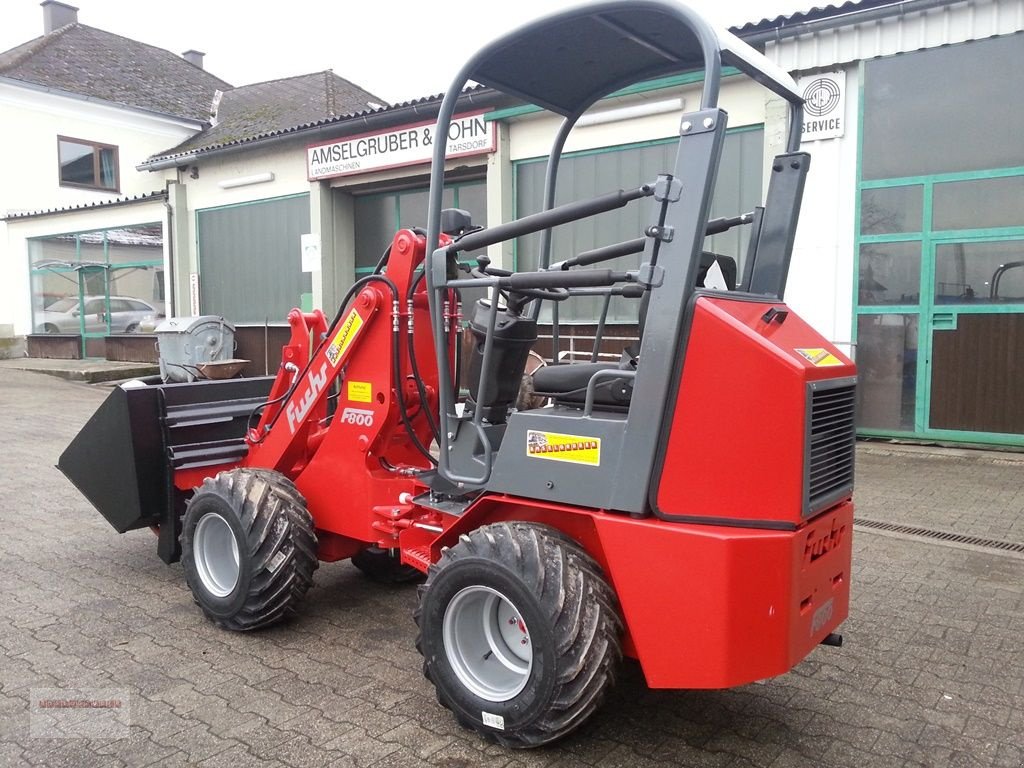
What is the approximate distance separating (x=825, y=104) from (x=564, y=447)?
7212 mm

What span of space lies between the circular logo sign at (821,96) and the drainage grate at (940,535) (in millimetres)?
4601

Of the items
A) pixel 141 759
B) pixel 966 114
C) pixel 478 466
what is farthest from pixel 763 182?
pixel 141 759

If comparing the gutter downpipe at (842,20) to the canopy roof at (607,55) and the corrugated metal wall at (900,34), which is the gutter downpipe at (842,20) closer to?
the corrugated metal wall at (900,34)

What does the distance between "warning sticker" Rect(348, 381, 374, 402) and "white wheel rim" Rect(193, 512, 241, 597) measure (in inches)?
33.9

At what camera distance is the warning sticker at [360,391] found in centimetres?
388

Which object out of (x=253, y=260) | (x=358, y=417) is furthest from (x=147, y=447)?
(x=253, y=260)

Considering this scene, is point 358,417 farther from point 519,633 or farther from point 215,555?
point 519,633

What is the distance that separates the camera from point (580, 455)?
284 centimetres

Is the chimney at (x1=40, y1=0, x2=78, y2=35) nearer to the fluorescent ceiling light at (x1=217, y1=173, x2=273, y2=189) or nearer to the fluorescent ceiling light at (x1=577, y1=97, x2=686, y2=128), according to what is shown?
the fluorescent ceiling light at (x1=217, y1=173, x2=273, y2=189)

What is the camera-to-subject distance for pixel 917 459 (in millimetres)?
8070

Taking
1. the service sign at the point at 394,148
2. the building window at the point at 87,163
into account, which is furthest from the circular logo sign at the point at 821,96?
the building window at the point at 87,163

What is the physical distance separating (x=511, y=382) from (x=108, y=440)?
2362mm

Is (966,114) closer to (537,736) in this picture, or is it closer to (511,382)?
(511,382)

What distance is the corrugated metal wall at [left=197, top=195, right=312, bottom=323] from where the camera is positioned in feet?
46.2
